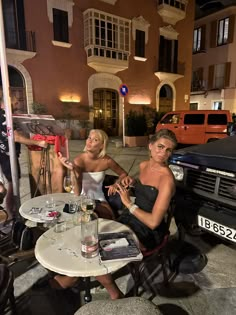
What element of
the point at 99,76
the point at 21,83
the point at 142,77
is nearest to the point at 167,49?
the point at 142,77

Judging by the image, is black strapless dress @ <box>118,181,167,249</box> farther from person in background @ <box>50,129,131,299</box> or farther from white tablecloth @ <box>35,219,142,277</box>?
person in background @ <box>50,129,131,299</box>

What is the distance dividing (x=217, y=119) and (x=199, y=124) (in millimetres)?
663

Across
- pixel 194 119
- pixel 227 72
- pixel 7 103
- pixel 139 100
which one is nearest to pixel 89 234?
pixel 7 103

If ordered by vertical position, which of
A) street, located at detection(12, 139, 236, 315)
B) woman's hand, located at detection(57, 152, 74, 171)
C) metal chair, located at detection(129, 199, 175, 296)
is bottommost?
street, located at detection(12, 139, 236, 315)

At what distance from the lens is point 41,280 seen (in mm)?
2172

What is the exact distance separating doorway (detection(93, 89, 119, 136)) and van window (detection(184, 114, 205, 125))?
564cm

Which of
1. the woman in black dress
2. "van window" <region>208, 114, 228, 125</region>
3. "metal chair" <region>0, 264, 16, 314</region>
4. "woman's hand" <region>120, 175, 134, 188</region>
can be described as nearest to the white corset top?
"woman's hand" <region>120, 175, 134, 188</region>

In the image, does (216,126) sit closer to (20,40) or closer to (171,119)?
(171,119)

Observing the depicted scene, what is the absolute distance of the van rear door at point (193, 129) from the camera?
361 inches

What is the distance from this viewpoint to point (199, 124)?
922 cm

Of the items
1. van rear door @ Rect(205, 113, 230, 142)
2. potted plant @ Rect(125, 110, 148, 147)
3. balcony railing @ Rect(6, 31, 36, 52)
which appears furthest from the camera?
balcony railing @ Rect(6, 31, 36, 52)

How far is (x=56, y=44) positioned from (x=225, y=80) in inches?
517

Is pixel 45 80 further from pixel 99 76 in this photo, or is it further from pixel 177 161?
pixel 177 161

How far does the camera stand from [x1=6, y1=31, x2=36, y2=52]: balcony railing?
35.6ft
